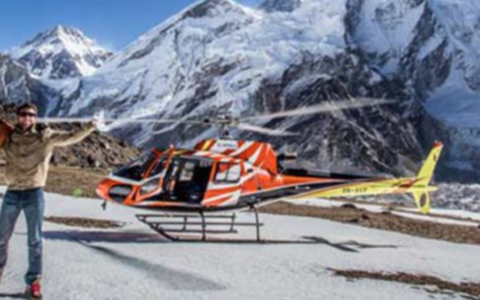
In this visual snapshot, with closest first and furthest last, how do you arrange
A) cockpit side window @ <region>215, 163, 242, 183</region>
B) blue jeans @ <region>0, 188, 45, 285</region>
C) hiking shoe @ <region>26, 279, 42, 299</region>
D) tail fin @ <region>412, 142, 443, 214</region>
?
hiking shoe @ <region>26, 279, 42, 299</region> < blue jeans @ <region>0, 188, 45, 285</region> < cockpit side window @ <region>215, 163, 242, 183</region> < tail fin @ <region>412, 142, 443, 214</region>

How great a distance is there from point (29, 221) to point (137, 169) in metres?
8.82

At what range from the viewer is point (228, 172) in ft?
71.4

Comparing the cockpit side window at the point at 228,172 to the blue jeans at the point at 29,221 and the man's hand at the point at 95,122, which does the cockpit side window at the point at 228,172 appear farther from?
the blue jeans at the point at 29,221

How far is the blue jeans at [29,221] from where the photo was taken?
37.2 feet

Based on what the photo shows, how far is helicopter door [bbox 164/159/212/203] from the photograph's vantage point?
20.6 m

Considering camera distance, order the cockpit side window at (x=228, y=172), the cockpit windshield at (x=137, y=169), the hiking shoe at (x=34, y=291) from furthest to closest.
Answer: the cockpit side window at (x=228, y=172) → the cockpit windshield at (x=137, y=169) → the hiking shoe at (x=34, y=291)

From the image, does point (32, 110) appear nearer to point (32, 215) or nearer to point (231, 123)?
point (32, 215)

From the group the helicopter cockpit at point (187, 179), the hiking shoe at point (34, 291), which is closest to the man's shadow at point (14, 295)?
the hiking shoe at point (34, 291)

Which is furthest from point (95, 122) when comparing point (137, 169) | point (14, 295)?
point (137, 169)

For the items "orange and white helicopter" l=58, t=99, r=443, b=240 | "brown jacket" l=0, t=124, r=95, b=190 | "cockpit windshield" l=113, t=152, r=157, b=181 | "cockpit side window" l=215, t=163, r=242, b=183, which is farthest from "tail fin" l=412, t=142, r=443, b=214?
"brown jacket" l=0, t=124, r=95, b=190

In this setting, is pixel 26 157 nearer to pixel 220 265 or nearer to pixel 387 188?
pixel 220 265

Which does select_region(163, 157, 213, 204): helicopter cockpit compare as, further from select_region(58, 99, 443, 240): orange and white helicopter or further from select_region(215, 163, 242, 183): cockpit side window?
select_region(215, 163, 242, 183): cockpit side window

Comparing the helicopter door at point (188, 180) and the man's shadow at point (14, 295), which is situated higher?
the helicopter door at point (188, 180)

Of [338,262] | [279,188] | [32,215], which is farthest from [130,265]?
[279,188]
